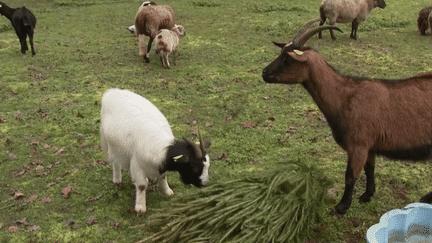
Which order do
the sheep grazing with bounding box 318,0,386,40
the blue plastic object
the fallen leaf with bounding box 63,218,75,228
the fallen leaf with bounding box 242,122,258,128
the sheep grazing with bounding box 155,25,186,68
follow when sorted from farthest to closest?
the sheep grazing with bounding box 318,0,386,40, the sheep grazing with bounding box 155,25,186,68, the fallen leaf with bounding box 242,122,258,128, the fallen leaf with bounding box 63,218,75,228, the blue plastic object

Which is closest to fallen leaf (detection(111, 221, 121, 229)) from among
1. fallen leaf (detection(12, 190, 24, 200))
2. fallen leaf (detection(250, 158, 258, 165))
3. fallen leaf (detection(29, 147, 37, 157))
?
fallen leaf (detection(12, 190, 24, 200))

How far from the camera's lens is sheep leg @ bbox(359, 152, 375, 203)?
489cm

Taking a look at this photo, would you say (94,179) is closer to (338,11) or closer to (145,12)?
(145,12)

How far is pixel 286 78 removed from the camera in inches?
178

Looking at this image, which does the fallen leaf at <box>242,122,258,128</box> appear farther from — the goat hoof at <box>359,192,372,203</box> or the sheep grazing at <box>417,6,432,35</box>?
the sheep grazing at <box>417,6,432,35</box>

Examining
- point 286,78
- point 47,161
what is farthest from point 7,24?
point 286,78

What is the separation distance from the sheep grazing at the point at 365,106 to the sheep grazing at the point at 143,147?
1427 millimetres

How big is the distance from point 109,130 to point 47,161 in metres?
1.83

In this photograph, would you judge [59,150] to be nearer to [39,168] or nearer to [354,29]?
[39,168]

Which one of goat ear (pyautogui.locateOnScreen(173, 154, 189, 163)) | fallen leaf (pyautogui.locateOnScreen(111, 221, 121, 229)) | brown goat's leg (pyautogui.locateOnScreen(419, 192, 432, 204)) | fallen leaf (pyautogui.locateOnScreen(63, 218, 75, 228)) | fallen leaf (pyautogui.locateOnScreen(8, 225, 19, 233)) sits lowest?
fallen leaf (pyautogui.locateOnScreen(8, 225, 19, 233))

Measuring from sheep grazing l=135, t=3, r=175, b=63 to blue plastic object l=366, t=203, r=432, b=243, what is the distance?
788 centimetres

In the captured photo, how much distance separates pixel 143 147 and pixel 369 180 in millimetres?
2922

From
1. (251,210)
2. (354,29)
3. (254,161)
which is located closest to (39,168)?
(254,161)

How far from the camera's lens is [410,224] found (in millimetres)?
4027
